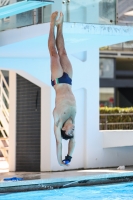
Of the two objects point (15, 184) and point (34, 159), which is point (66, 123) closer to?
point (15, 184)

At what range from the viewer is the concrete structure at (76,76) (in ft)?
42.2

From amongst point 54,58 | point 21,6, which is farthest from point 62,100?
point 21,6

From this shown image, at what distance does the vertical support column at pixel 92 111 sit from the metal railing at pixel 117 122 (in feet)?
3.14

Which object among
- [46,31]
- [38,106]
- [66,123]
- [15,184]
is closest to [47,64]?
[38,106]

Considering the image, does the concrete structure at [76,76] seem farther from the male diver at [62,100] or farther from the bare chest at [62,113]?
the bare chest at [62,113]

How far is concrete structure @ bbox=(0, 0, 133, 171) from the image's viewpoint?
12.9m

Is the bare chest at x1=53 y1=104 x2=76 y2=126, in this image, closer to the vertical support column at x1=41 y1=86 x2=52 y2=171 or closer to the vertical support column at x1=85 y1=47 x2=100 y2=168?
the vertical support column at x1=41 y1=86 x2=52 y2=171

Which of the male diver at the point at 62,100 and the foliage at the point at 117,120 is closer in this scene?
the male diver at the point at 62,100

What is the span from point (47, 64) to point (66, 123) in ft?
20.1

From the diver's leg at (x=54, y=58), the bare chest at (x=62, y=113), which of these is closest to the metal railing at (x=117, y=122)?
the diver's leg at (x=54, y=58)

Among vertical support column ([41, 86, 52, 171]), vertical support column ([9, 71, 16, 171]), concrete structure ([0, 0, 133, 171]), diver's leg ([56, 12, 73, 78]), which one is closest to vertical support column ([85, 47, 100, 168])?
concrete structure ([0, 0, 133, 171])

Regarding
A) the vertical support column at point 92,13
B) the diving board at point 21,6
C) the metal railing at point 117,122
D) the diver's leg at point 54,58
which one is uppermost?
the vertical support column at point 92,13

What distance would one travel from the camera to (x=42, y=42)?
1290 cm

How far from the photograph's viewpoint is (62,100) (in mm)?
8820
